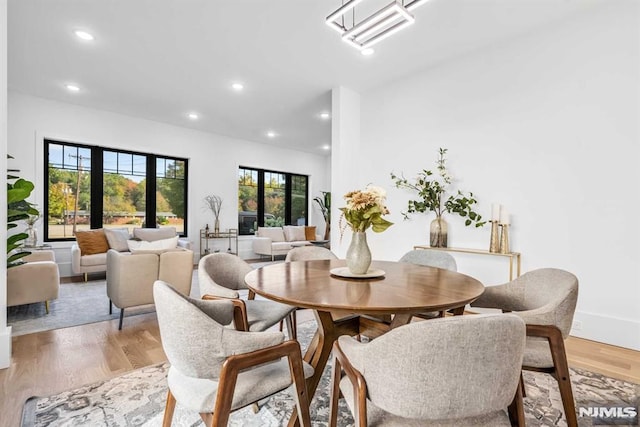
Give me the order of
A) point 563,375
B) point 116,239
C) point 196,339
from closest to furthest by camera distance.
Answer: point 196,339 < point 563,375 < point 116,239

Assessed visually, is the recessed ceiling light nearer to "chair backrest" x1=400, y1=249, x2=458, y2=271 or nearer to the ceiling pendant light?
the ceiling pendant light

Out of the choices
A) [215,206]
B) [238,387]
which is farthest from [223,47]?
[215,206]

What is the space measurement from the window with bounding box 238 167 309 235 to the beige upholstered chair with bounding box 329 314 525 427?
7230 millimetres

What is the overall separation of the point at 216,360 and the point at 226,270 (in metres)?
1.24

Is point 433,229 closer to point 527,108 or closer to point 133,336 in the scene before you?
point 527,108

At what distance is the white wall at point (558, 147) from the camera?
8.85 ft

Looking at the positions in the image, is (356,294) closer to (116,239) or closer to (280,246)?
(116,239)

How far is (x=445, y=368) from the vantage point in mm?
885

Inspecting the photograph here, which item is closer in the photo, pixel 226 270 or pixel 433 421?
pixel 433 421

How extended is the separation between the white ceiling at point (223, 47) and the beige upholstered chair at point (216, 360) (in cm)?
265

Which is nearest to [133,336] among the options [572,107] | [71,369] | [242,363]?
[71,369]

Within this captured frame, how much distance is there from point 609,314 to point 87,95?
675 centimetres

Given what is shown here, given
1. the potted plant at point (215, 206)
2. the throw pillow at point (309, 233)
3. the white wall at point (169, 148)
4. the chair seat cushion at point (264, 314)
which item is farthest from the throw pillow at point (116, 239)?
the chair seat cushion at point (264, 314)

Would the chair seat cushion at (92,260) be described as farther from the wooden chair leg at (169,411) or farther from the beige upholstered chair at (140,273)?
the wooden chair leg at (169,411)
